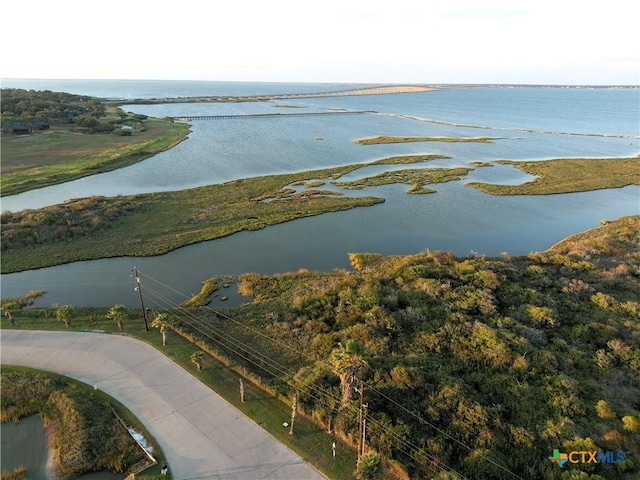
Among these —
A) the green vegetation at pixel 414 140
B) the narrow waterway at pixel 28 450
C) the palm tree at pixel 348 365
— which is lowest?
the narrow waterway at pixel 28 450

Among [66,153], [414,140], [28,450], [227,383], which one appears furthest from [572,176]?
[66,153]

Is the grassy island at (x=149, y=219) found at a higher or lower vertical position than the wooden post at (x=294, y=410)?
higher

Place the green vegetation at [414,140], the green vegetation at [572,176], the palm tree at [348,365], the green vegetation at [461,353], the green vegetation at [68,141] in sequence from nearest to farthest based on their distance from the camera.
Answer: the green vegetation at [461,353] < the palm tree at [348,365] < the green vegetation at [68,141] < the green vegetation at [572,176] < the green vegetation at [414,140]

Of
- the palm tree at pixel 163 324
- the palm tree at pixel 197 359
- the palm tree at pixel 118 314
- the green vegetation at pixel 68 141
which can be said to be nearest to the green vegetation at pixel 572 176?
the palm tree at pixel 163 324

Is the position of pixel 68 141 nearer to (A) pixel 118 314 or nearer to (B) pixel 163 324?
(A) pixel 118 314

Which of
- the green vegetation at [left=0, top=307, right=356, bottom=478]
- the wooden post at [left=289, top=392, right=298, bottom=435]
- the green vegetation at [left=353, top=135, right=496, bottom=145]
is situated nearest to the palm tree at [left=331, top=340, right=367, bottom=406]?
the green vegetation at [left=0, top=307, right=356, bottom=478]

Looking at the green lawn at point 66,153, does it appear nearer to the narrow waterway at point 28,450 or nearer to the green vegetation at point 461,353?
the narrow waterway at point 28,450

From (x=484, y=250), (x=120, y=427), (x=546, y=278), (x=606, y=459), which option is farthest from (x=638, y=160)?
(x=120, y=427)
